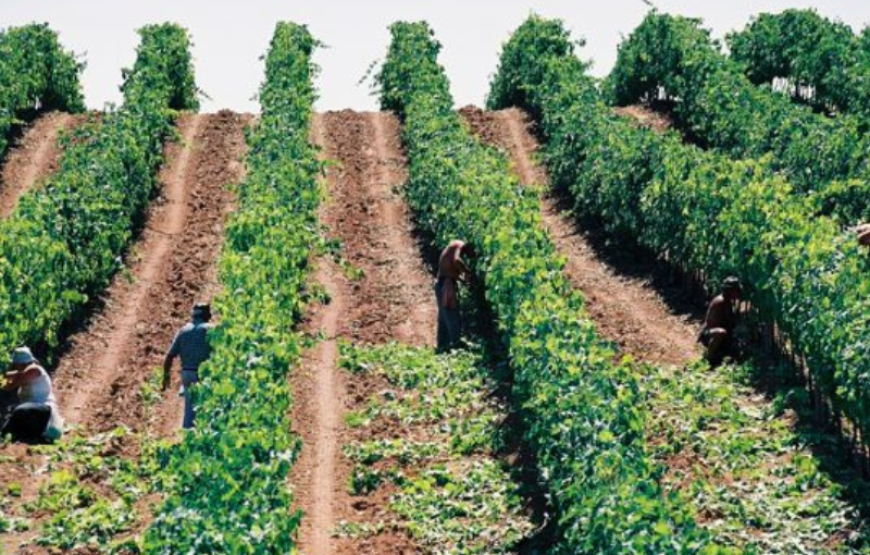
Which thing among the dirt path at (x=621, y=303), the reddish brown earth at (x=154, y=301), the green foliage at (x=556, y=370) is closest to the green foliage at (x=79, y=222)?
the reddish brown earth at (x=154, y=301)

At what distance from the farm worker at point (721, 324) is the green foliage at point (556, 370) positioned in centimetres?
118

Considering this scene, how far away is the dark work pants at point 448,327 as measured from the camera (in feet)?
86.8

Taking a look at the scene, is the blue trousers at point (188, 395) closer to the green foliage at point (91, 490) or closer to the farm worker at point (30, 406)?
the green foliage at point (91, 490)

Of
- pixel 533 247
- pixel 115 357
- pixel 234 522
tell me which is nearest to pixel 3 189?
pixel 115 357

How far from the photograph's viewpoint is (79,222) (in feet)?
95.8

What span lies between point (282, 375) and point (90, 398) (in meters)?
3.50

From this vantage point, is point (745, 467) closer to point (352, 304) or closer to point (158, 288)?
point (352, 304)

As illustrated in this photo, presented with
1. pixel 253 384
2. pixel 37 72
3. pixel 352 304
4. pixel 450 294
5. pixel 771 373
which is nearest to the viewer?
pixel 253 384

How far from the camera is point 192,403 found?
71.3ft

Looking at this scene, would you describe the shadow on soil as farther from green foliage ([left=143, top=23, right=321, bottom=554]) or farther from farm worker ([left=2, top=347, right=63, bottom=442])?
Answer: farm worker ([left=2, top=347, right=63, bottom=442])

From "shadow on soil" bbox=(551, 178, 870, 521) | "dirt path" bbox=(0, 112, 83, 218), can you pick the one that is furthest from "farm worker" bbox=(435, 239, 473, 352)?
"dirt path" bbox=(0, 112, 83, 218)

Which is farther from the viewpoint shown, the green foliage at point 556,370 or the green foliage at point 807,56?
the green foliage at point 807,56

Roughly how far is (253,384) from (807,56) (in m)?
25.9

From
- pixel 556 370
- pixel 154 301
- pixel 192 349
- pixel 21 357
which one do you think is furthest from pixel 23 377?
pixel 154 301
